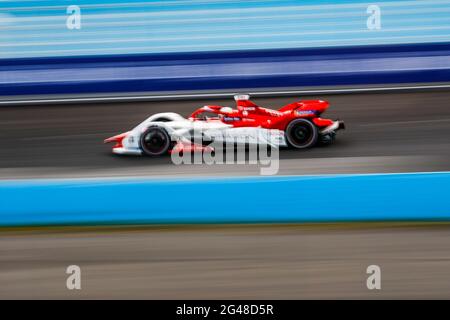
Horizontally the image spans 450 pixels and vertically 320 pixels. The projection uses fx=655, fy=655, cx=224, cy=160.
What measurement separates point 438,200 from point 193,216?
130cm

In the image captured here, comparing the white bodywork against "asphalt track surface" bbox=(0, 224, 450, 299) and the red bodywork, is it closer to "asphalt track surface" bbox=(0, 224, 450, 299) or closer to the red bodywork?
the red bodywork

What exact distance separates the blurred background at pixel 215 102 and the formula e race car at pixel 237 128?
0.07 metres

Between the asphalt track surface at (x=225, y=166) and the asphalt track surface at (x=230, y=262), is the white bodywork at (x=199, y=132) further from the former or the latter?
the asphalt track surface at (x=230, y=262)

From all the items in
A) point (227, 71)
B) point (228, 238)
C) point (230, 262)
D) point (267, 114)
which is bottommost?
point (230, 262)

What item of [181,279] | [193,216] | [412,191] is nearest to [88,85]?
[193,216]

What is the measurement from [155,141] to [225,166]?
429 millimetres

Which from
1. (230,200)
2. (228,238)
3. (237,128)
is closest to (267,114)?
(237,128)

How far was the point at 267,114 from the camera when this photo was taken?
372 cm

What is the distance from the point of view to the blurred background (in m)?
3.37

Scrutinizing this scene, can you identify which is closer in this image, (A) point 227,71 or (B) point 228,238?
(B) point 228,238

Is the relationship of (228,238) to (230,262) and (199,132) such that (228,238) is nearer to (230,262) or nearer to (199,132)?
(230,262)

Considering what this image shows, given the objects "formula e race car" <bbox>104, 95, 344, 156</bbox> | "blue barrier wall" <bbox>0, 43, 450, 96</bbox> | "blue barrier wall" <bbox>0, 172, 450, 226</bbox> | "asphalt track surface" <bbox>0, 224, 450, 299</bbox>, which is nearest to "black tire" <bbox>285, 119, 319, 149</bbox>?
"formula e race car" <bbox>104, 95, 344, 156</bbox>

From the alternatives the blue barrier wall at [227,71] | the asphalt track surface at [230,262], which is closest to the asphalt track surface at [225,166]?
the blue barrier wall at [227,71]
